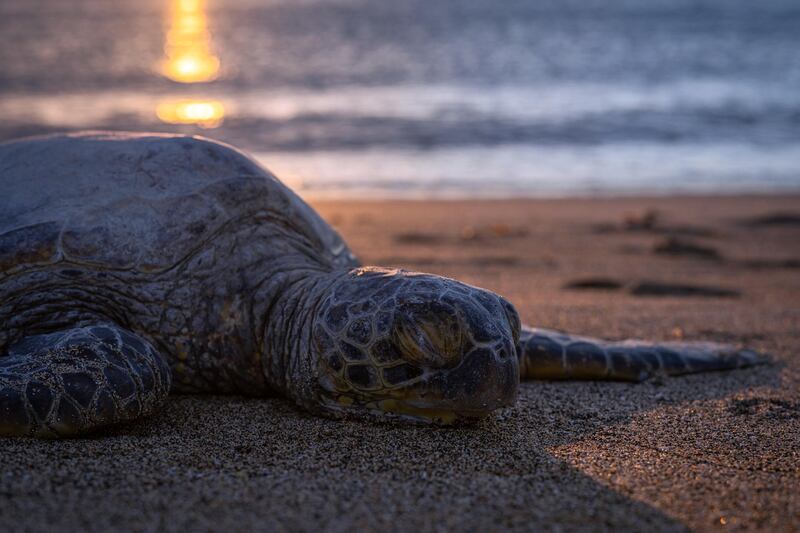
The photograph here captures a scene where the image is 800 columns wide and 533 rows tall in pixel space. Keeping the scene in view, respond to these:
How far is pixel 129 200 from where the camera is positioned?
124 inches

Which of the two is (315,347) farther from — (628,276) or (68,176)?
(628,276)

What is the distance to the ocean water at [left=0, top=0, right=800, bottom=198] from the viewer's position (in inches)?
473

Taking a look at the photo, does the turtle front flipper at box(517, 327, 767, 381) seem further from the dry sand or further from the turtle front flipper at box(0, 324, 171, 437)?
the turtle front flipper at box(0, 324, 171, 437)

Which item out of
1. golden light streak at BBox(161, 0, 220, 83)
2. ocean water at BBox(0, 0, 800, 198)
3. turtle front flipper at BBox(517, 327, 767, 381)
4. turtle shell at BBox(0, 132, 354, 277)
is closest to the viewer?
turtle shell at BBox(0, 132, 354, 277)

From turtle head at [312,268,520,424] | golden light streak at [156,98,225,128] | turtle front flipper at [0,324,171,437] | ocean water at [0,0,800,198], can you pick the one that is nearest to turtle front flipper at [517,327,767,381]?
turtle head at [312,268,520,424]

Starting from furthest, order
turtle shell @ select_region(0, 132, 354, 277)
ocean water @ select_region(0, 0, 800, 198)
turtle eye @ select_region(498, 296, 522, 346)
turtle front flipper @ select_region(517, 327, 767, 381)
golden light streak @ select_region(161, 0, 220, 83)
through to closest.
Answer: golden light streak @ select_region(161, 0, 220, 83), ocean water @ select_region(0, 0, 800, 198), turtle front flipper @ select_region(517, 327, 767, 381), turtle shell @ select_region(0, 132, 354, 277), turtle eye @ select_region(498, 296, 522, 346)

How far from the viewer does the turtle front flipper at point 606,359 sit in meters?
3.49

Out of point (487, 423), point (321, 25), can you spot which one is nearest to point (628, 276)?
point (487, 423)

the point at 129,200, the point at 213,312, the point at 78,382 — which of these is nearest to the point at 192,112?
the point at 129,200

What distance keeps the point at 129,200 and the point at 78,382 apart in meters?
0.91

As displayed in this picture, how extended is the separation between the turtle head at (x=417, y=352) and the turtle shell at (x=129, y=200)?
31.1 inches

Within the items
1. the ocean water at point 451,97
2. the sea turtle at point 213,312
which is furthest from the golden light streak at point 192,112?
the sea turtle at point 213,312

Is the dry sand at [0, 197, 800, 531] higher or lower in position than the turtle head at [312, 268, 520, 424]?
lower

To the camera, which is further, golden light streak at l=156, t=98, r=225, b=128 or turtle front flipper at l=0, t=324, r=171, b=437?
golden light streak at l=156, t=98, r=225, b=128
